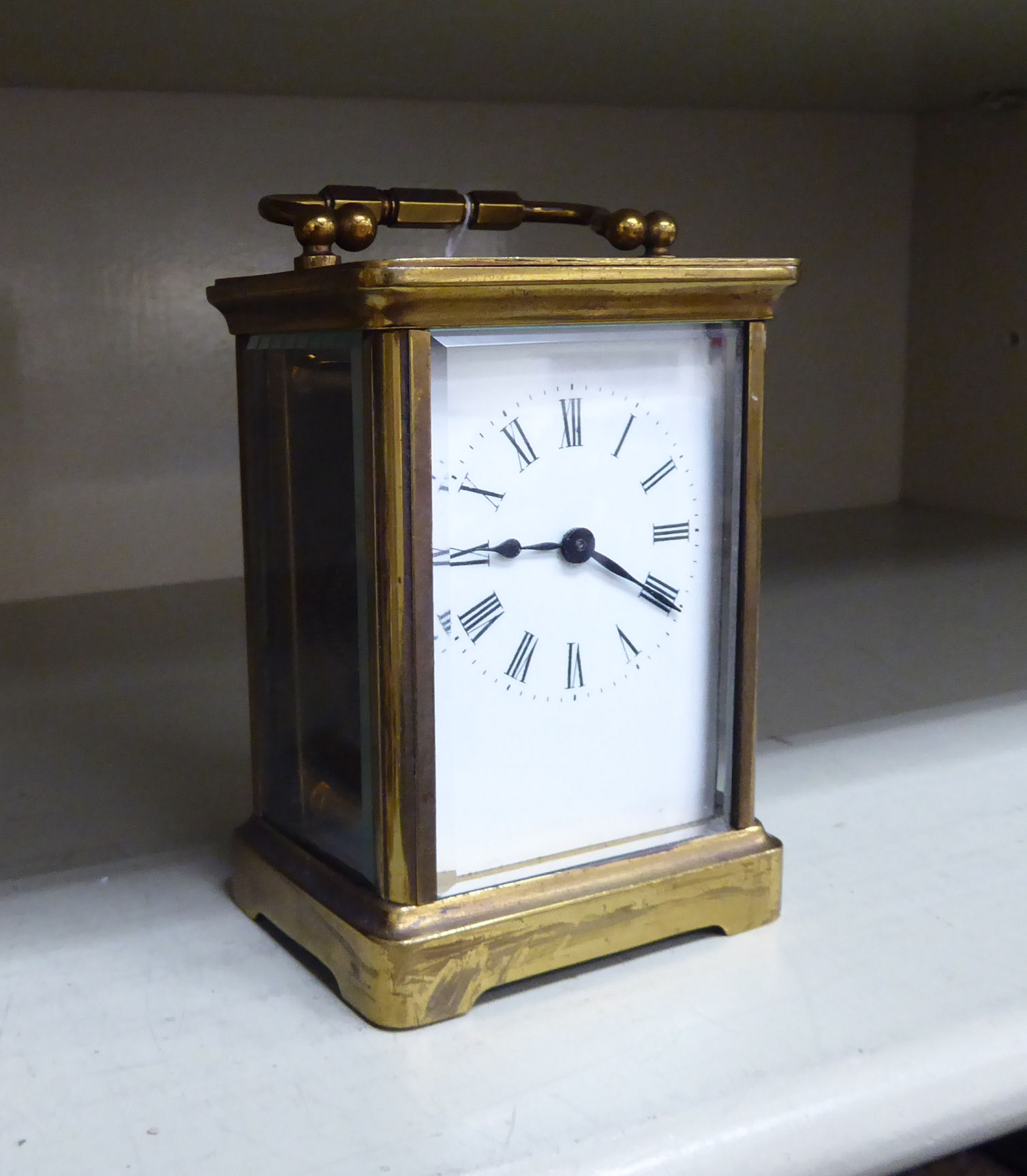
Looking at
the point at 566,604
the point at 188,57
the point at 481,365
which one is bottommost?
the point at 566,604

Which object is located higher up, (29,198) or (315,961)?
(29,198)

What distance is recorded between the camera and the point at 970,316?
2078 mm

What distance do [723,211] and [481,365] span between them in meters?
1.57

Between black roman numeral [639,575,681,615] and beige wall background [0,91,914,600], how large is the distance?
1154 millimetres

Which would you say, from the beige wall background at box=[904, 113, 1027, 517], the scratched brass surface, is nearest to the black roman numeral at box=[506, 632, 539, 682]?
the scratched brass surface

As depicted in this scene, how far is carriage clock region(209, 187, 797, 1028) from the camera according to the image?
0.49 m

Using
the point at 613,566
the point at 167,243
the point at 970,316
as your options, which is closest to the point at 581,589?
the point at 613,566

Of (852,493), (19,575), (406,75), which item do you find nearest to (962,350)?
(852,493)

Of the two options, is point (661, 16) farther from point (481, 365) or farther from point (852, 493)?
point (852, 493)

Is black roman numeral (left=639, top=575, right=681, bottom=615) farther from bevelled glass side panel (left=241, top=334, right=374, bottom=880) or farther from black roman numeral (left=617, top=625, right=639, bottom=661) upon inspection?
bevelled glass side panel (left=241, top=334, right=374, bottom=880)

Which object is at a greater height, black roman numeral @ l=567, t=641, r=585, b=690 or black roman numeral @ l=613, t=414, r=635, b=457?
black roman numeral @ l=613, t=414, r=635, b=457

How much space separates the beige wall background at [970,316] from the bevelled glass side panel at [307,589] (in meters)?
1.70

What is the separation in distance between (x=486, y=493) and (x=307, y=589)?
0.33 ft

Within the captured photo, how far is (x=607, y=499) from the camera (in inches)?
21.4
